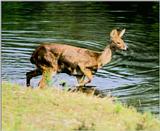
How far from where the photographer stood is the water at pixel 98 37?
42.8ft

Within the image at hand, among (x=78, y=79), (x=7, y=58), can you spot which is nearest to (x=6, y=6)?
(x=7, y=58)

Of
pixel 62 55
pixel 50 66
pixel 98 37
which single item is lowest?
pixel 98 37

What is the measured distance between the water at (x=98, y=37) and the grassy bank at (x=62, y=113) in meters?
1.51

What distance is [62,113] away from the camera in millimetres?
9234

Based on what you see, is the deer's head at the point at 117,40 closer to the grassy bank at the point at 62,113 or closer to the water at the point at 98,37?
the water at the point at 98,37

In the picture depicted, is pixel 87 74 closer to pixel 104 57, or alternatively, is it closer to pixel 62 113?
pixel 104 57

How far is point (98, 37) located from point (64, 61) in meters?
6.57

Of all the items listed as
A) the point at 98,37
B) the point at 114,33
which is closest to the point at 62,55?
the point at 114,33

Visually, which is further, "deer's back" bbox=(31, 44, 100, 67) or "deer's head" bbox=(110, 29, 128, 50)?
"deer's head" bbox=(110, 29, 128, 50)

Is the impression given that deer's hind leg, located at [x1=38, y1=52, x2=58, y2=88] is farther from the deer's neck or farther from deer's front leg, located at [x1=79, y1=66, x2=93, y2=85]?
the deer's neck

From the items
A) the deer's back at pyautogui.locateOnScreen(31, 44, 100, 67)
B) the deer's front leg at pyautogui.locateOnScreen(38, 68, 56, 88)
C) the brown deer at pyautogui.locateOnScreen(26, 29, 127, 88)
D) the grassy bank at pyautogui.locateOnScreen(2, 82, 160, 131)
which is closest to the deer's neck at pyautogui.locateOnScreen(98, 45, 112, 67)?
the brown deer at pyautogui.locateOnScreen(26, 29, 127, 88)

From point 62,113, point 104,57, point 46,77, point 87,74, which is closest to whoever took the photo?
point 62,113

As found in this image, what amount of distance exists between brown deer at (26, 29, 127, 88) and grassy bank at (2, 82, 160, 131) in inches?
78.7

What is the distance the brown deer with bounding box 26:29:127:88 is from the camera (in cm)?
1242
